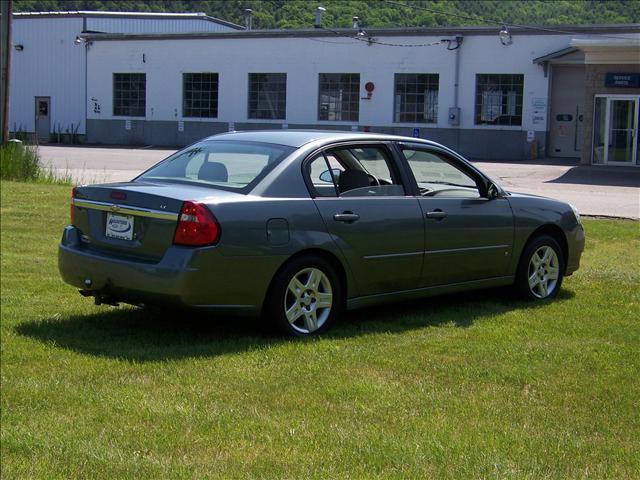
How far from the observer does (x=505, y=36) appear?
128 feet

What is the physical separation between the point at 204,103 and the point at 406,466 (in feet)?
143

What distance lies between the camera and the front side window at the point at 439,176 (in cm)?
842

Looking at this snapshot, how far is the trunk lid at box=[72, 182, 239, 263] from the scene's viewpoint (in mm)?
6918

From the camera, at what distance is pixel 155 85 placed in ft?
157

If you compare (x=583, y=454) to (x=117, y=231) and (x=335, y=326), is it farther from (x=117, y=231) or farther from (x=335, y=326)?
(x=117, y=231)

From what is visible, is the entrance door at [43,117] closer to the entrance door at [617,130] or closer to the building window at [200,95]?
the building window at [200,95]

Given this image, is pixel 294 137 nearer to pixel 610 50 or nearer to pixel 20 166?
pixel 20 166

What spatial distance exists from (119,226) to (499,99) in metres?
34.4

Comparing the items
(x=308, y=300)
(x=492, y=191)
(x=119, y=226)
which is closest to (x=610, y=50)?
(x=492, y=191)

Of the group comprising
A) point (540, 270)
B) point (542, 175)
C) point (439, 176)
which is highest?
point (439, 176)

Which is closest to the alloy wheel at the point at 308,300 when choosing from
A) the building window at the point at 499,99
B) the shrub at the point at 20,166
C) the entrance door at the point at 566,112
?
the shrub at the point at 20,166

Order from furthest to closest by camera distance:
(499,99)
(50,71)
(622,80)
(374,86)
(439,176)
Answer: (50,71) → (374,86) → (499,99) → (622,80) → (439,176)

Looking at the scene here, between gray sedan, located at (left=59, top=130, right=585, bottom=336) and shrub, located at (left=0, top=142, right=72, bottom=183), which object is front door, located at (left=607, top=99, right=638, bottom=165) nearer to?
shrub, located at (left=0, top=142, right=72, bottom=183)

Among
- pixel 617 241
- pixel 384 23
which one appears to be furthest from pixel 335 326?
pixel 384 23
